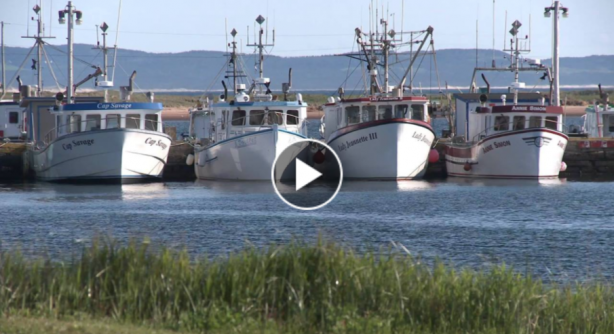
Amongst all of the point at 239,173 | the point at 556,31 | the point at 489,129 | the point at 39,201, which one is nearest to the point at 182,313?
the point at 39,201

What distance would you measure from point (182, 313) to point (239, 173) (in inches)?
1101

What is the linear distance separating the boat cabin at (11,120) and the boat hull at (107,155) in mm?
14819

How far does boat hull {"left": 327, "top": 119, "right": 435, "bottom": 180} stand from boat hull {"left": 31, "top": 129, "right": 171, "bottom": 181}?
7787 millimetres

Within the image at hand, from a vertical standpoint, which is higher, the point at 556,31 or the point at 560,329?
the point at 556,31

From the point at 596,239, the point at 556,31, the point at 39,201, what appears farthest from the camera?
the point at 556,31

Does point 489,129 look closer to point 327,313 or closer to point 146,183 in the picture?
point 146,183

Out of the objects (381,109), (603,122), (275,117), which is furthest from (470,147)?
(603,122)

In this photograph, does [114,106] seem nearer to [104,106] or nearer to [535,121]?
[104,106]

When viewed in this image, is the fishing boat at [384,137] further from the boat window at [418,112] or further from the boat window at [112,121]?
the boat window at [112,121]

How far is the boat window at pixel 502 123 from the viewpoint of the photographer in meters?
40.1

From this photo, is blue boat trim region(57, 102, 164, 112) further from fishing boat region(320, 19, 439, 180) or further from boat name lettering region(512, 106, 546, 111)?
boat name lettering region(512, 106, 546, 111)

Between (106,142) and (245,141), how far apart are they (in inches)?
218

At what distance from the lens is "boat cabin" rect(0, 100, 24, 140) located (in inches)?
2093

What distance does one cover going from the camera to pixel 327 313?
11375 millimetres
